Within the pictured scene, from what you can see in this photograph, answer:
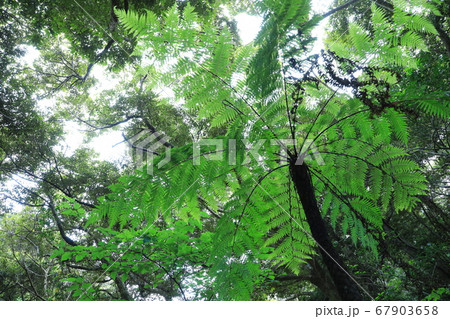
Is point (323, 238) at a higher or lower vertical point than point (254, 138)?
lower

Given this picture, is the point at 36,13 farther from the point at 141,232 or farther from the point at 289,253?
the point at 289,253

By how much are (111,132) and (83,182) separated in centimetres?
204

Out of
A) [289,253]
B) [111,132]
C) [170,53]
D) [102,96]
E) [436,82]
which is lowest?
[289,253]

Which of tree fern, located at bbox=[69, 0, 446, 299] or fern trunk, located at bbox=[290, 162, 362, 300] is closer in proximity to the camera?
fern trunk, located at bbox=[290, 162, 362, 300]

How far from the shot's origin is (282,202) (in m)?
1.88

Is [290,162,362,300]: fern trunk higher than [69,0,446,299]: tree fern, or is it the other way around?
[69,0,446,299]: tree fern

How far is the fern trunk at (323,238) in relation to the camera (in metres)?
1.11

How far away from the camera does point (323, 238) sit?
122 cm

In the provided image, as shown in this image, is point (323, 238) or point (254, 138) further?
point (254, 138)

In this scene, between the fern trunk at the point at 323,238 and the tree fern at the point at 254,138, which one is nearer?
the fern trunk at the point at 323,238

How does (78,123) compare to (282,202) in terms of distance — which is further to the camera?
(78,123)

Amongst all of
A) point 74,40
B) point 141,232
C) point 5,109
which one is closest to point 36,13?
point 74,40

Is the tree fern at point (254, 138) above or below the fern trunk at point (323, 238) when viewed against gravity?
above

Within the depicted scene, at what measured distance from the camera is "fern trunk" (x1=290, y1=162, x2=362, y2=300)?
3.64 ft
